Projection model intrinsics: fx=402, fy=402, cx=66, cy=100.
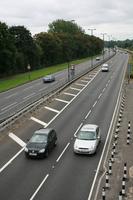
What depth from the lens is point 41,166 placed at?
80.4ft

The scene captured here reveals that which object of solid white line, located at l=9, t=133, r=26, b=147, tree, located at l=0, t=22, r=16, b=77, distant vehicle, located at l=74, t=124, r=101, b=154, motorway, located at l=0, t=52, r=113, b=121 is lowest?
motorway, located at l=0, t=52, r=113, b=121

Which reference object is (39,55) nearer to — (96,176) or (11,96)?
(11,96)

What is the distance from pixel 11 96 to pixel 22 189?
34905 millimetres

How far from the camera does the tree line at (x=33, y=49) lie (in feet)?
262

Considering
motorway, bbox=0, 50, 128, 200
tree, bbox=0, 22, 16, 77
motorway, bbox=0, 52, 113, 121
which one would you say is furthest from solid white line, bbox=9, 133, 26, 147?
tree, bbox=0, 22, 16, 77

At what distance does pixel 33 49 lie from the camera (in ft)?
315

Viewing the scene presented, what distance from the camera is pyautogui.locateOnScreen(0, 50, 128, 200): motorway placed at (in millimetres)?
20812

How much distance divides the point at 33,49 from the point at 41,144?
2816 inches

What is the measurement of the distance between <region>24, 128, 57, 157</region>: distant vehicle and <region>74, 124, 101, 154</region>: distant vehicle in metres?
1.74

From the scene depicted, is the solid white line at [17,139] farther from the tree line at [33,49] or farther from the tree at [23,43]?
the tree at [23,43]

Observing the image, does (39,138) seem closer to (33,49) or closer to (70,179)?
(70,179)

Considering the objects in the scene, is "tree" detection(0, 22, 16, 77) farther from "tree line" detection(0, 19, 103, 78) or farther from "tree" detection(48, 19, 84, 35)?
"tree" detection(48, 19, 84, 35)

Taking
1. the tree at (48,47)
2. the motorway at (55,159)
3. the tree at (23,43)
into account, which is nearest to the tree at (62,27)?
the tree at (48,47)

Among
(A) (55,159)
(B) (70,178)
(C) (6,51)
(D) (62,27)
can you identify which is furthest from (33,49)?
(D) (62,27)
